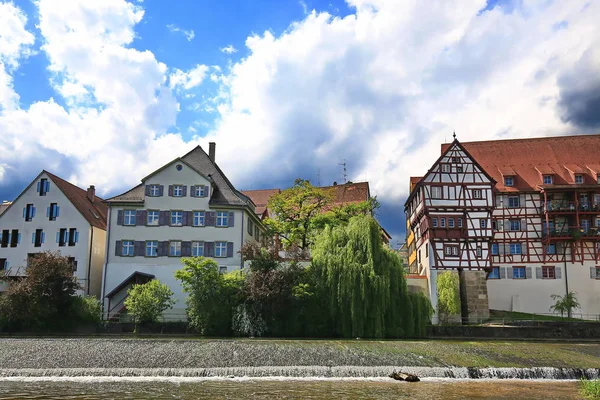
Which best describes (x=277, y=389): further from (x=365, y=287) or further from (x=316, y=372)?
A: (x=365, y=287)

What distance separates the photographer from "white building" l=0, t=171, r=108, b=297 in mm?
46062

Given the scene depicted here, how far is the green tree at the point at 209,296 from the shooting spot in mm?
36344

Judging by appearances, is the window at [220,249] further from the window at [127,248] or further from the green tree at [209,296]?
the window at [127,248]


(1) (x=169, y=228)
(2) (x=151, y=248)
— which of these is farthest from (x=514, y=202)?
(2) (x=151, y=248)

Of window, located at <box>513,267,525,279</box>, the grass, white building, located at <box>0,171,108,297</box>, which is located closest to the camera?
the grass

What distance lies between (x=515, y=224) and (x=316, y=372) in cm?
3384

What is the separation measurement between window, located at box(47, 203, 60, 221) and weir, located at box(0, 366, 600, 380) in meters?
25.8

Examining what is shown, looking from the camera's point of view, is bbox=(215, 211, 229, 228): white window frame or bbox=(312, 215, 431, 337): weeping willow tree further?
bbox=(215, 211, 229, 228): white window frame

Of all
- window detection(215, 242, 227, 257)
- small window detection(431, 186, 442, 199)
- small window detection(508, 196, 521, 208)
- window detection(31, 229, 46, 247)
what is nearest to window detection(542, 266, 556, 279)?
small window detection(508, 196, 521, 208)

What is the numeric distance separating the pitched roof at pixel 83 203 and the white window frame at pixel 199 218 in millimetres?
7722

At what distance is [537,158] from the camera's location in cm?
5359

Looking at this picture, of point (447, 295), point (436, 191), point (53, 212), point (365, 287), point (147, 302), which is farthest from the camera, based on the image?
point (436, 191)

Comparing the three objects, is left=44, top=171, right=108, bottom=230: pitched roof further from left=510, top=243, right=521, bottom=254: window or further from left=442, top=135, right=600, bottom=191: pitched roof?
→ left=510, top=243, right=521, bottom=254: window

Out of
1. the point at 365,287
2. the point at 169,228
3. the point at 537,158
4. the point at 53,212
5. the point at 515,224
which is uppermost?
the point at 537,158
